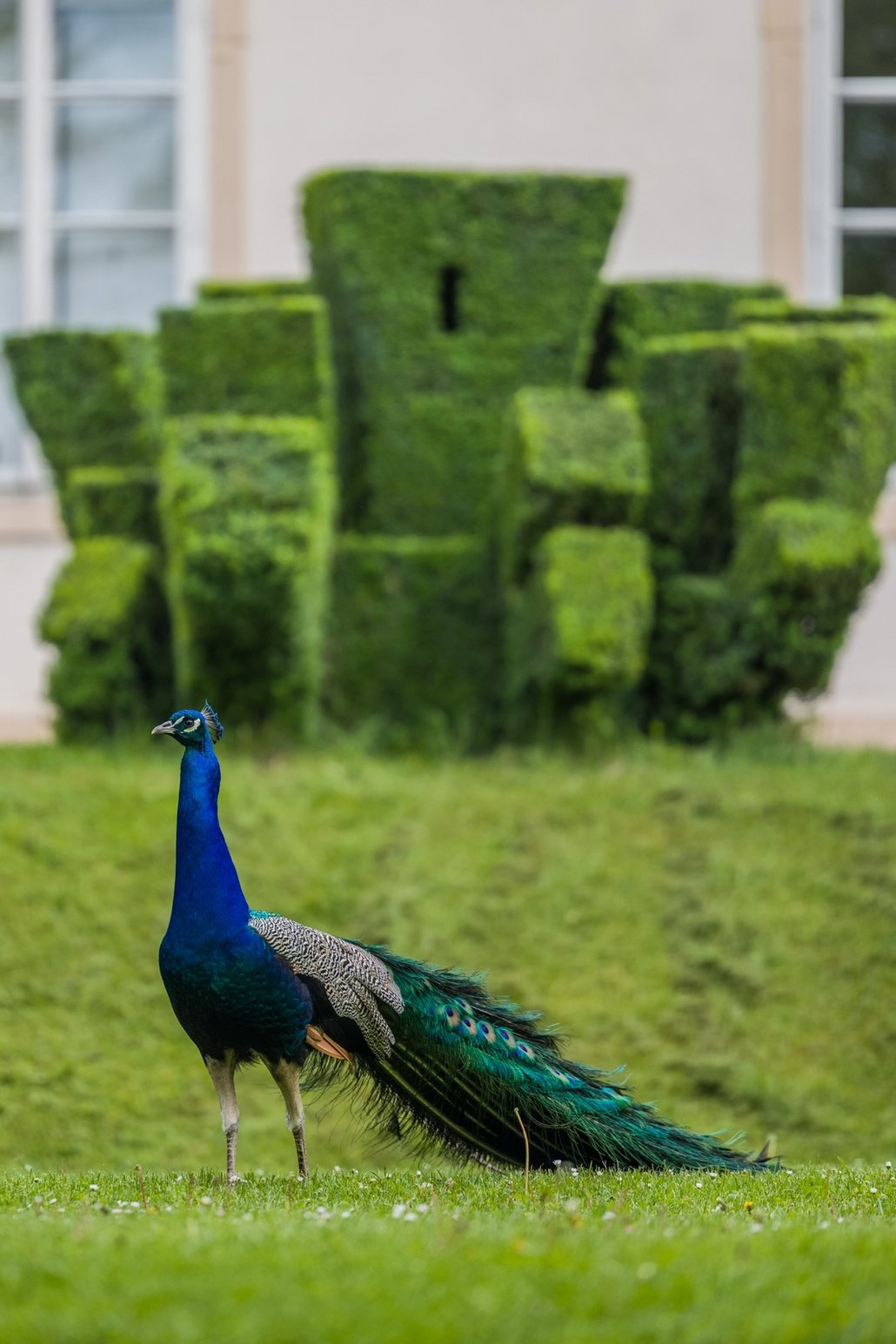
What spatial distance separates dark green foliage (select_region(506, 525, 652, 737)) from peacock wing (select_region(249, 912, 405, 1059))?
369 cm

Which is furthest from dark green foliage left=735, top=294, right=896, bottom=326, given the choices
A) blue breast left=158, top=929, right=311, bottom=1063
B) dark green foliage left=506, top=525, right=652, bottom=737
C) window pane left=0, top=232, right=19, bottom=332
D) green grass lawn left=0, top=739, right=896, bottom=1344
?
blue breast left=158, top=929, right=311, bottom=1063

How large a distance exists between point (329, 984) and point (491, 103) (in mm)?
8172

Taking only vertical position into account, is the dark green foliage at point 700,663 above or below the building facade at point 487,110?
below

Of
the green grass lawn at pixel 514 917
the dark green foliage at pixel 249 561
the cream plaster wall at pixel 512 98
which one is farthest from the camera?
the cream plaster wall at pixel 512 98

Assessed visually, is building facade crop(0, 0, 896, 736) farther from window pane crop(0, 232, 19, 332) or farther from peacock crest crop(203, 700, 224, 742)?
peacock crest crop(203, 700, 224, 742)

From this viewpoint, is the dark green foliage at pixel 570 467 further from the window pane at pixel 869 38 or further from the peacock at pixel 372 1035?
the window pane at pixel 869 38

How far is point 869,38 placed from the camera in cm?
1174

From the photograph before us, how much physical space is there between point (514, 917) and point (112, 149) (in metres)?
6.48

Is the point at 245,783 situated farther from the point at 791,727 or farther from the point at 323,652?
the point at 791,727

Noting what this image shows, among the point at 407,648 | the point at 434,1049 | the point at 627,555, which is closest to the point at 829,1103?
the point at 434,1049

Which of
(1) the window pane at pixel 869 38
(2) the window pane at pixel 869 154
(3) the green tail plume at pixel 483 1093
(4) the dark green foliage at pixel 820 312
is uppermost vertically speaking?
(1) the window pane at pixel 869 38

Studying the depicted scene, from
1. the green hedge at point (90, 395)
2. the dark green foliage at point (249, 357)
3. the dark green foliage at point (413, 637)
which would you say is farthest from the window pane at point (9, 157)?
the dark green foliage at point (413, 637)

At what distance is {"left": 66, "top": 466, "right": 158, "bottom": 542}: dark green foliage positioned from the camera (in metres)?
8.80

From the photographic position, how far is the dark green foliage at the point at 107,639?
27.4 feet
